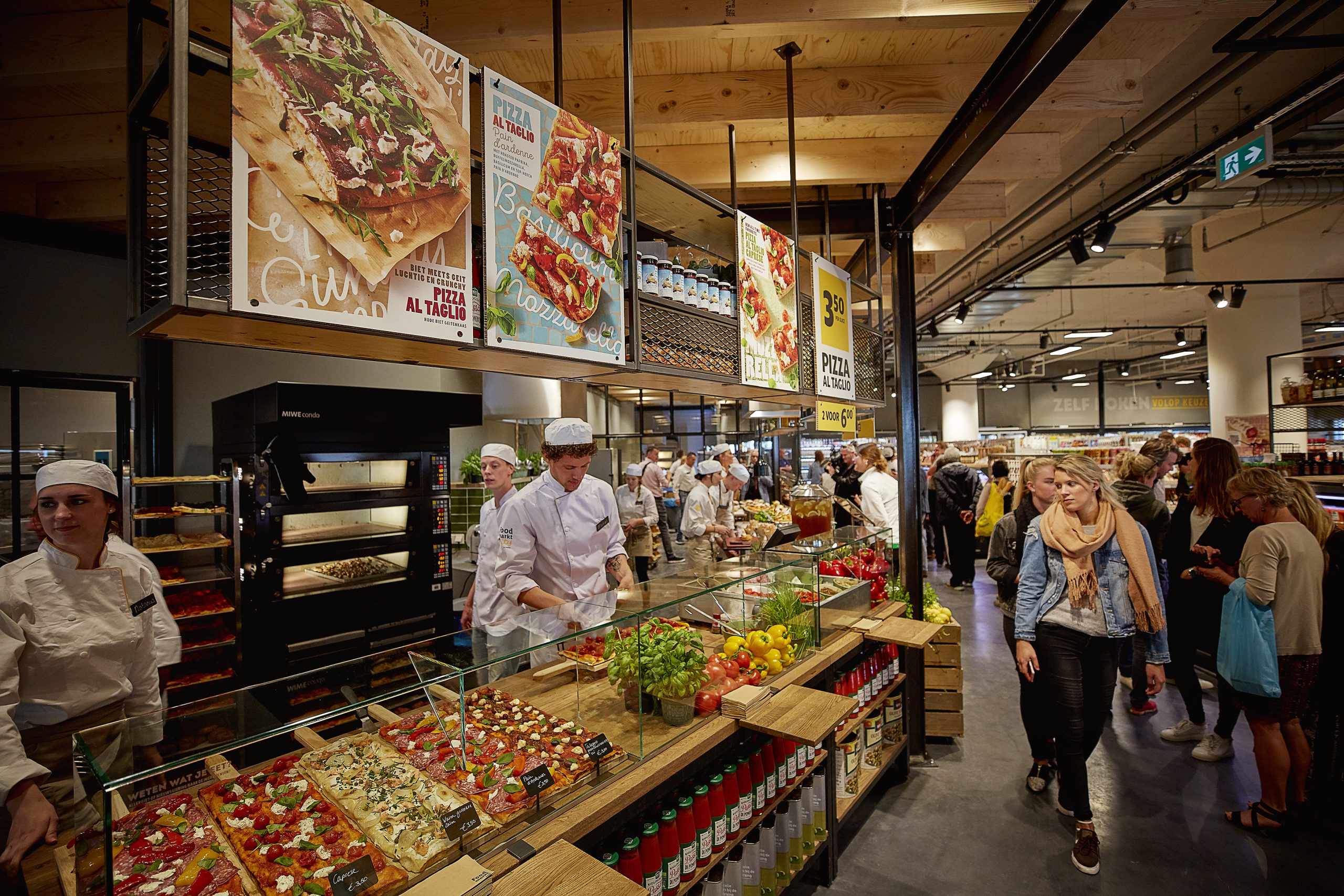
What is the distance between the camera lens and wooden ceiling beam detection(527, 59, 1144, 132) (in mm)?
3381

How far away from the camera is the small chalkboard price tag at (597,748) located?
6.03 ft

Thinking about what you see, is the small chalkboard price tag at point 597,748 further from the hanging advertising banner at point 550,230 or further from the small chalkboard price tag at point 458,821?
the hanging advertising banner at point 550,230

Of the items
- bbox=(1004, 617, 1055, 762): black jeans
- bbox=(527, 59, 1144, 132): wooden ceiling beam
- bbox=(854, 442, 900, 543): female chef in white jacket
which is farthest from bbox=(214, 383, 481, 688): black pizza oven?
bbox=(854, 442, 900, 543): female chef in white jacket

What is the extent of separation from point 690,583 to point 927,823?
7.20ft

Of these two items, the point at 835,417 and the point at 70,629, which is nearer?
the point at 70,629

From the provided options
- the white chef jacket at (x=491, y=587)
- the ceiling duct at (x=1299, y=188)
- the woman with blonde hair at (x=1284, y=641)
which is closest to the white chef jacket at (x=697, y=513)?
the white chef jacket at (x=491, y=587)

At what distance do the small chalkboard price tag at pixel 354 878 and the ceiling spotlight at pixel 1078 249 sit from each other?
27.2 ft

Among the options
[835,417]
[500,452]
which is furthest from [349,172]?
[500,452]

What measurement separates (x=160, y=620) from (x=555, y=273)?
2653 millimetres

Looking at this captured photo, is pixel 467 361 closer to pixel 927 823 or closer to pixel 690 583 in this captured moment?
pixel 690 583

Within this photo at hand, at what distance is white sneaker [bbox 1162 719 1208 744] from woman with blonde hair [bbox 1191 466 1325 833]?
3.40 ft

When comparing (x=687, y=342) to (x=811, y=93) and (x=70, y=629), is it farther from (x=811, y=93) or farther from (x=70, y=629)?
(x=70, y=629)

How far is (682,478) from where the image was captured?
11.3m

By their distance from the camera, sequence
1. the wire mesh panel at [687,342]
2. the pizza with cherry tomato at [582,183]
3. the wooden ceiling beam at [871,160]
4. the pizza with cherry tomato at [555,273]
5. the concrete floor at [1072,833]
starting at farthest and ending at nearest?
the wooden ceiling beam at [871,160], the concrete floor at [1072,833], the wire mesh panel at [687,342], the pizza with cherry tomato at [582,183], the pizza with cherry tomato at [555,273]
